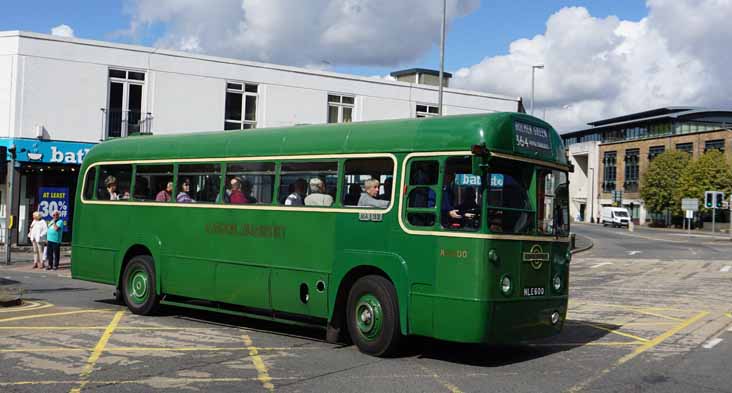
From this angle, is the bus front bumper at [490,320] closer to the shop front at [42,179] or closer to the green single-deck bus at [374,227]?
the green single-deck bus at [374,227]

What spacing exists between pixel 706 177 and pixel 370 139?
79.8 m

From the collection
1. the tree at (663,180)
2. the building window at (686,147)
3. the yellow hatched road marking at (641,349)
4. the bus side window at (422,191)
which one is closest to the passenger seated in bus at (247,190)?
the bus side window at (422,191)

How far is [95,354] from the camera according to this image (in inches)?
362

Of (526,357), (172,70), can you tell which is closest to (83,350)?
(526,357)

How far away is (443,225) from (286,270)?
2.74 meters

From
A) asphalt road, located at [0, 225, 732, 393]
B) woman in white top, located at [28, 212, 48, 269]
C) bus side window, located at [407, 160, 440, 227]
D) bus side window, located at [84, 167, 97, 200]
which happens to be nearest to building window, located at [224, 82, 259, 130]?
woman in white top, located at [28, 212, 48, 269]

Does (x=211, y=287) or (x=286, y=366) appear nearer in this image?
(x=286, y=366)

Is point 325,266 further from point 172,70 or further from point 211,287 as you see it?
point 172,70

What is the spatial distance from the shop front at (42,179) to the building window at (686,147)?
80.8 metres

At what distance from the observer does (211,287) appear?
11844mm

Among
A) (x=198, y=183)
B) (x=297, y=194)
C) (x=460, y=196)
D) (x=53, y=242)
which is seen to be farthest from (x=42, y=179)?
(x=460, y=196)

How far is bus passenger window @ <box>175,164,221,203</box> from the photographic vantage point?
1194 centimetres

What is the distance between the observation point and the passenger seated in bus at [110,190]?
13.7 m

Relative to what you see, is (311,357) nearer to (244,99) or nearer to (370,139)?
(370,139)
